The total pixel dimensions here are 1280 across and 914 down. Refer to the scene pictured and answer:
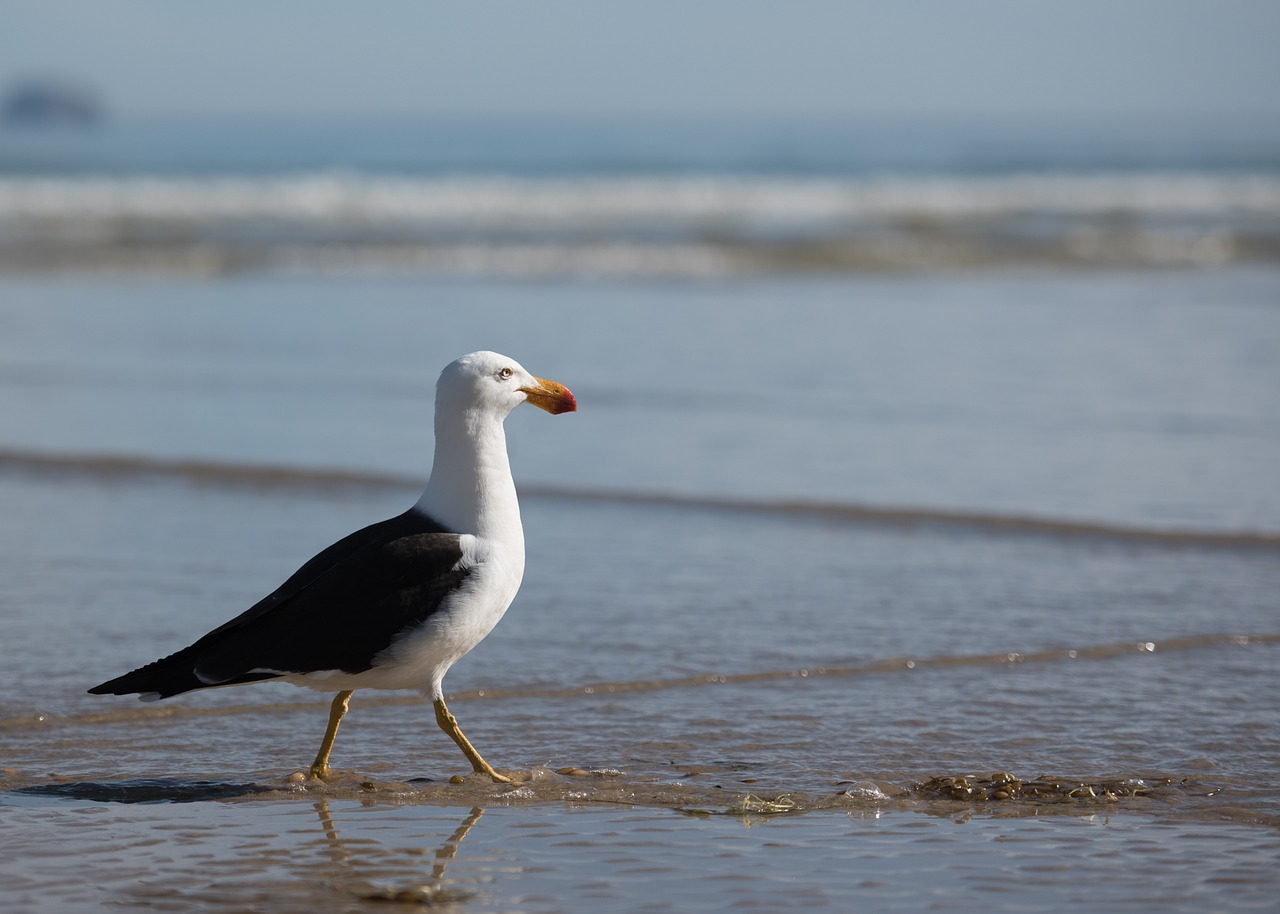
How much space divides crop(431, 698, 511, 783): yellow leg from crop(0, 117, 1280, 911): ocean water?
0.05 m

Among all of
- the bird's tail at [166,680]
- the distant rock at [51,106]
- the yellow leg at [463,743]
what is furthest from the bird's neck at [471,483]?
the distant rock at [51,106]

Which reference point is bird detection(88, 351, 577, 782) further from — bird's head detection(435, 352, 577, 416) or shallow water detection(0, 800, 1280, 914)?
shallow water detection(0, 800, 1280, 914)

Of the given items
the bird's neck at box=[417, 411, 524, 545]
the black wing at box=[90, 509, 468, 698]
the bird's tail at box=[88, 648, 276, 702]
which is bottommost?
the bird's tail at box=[88, 648, 276, 702]

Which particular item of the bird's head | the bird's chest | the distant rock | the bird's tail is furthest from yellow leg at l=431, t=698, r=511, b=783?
the distant rock

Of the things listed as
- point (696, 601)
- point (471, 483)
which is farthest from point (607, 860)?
point (696, 601)

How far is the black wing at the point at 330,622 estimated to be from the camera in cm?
408

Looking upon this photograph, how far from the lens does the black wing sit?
4082mm

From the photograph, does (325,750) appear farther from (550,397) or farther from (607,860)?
(550,397)

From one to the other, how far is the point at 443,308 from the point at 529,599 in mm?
10071

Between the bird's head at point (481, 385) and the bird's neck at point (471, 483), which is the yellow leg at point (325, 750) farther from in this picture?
the bird's head at point (481, 385)

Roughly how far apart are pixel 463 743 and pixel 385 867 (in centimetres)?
64

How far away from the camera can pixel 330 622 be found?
4109 millimetres

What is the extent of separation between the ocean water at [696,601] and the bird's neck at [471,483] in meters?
0.70

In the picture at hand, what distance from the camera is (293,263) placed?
20.8m
